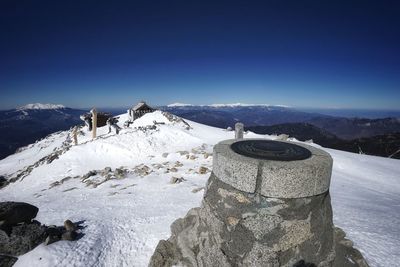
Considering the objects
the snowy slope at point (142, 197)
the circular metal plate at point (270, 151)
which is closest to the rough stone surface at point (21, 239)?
the snowy slope at point (142, 197)

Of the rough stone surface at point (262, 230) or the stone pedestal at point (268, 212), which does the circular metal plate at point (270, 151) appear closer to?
the stone pedestal at point (268, 212)

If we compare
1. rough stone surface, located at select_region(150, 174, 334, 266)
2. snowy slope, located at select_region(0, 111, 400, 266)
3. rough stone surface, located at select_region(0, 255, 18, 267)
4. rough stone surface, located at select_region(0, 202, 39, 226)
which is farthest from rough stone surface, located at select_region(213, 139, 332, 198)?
rough stone surface, located at select_region(0, 202, 39, 226)

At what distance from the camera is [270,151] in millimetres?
5043

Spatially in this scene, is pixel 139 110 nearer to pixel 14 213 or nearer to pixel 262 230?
pixel 14 213

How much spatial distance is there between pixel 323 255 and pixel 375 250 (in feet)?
7.41

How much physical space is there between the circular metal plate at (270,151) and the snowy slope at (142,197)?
117 inches

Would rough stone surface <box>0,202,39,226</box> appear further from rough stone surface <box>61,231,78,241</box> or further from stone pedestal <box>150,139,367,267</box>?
stone pedestal <box>150,139,367,267</box>

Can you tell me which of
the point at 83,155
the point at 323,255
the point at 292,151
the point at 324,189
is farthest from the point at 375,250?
the point at 83,155

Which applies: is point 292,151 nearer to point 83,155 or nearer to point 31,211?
point 31,211

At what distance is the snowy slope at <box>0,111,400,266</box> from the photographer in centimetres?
584

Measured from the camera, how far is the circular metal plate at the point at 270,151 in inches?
186

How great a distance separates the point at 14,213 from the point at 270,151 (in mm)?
6590

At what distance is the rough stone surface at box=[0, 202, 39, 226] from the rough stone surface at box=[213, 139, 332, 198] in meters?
5.55

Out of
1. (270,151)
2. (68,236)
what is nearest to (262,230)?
(270,151)
